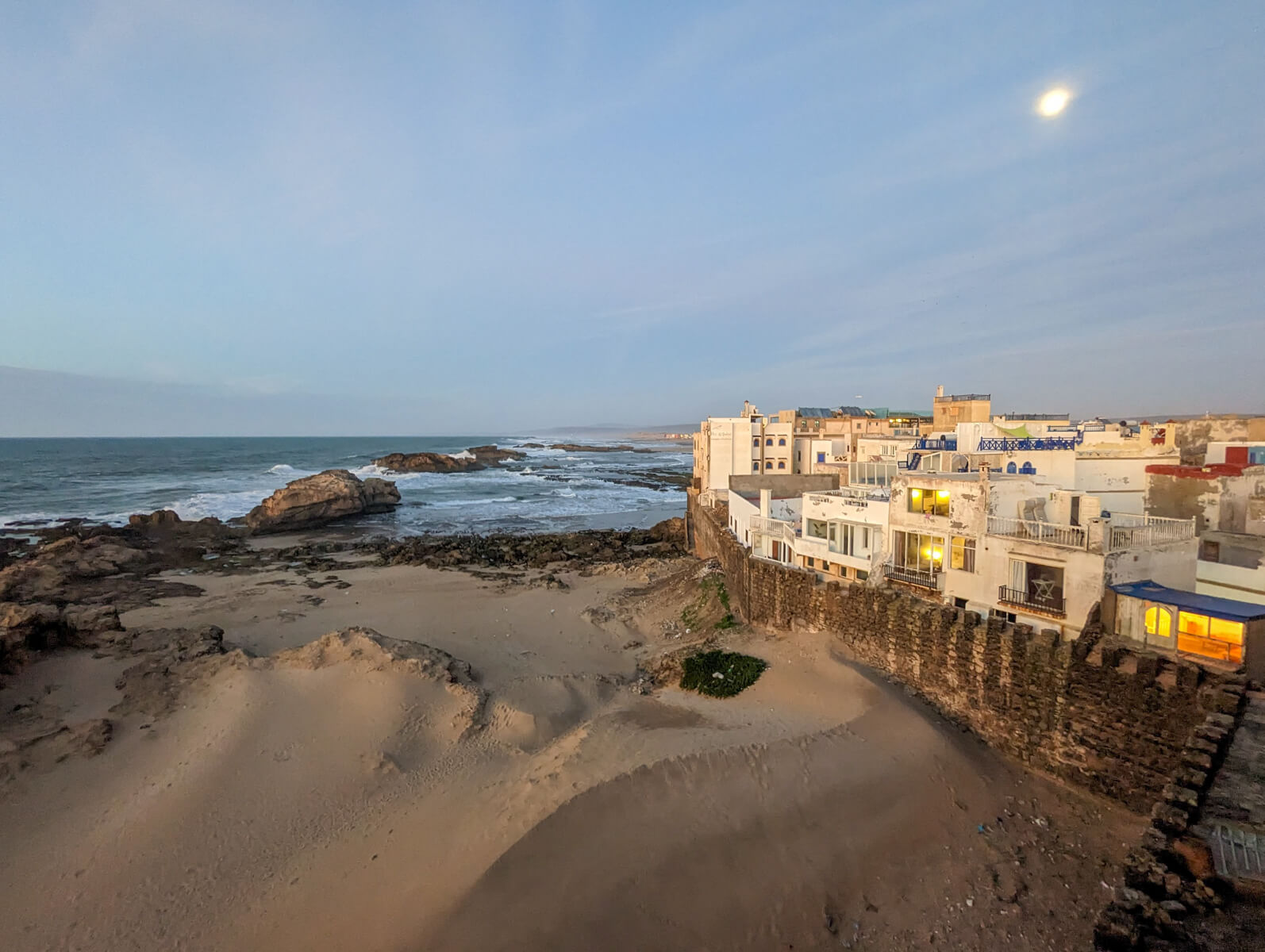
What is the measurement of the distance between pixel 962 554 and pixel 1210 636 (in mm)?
4964

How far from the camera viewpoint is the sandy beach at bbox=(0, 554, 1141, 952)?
8.10 m

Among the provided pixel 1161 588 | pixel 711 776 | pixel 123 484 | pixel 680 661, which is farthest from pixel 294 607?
pixel 123 484

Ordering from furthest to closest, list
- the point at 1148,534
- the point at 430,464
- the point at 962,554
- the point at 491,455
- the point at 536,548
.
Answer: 1. the point at 491,455
2. the point at 430,464
3. the point at 536,548
4. the point at 962,554
5. the point at 1148,534

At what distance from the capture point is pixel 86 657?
48.5ft

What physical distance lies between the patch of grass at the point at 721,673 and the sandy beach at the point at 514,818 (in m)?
0.43

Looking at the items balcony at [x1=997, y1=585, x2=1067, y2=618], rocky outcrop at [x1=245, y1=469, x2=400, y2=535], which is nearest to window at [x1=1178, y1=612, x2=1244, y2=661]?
balcony at [x1=997, y1=585, x2=1067, y2=618]

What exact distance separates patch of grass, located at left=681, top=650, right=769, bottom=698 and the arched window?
8.33 meters

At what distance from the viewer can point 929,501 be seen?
16.6 meters

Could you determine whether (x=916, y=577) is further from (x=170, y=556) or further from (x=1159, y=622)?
(x=170, y=556)

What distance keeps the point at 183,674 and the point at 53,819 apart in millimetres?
4071

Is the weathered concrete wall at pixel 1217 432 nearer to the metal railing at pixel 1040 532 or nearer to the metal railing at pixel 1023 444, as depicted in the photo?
the metal railing at pixel 1023 444

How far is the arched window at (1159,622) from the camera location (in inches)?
467

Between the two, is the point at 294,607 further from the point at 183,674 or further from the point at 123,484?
the point at 123,484

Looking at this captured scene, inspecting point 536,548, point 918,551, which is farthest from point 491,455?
point 918,551
